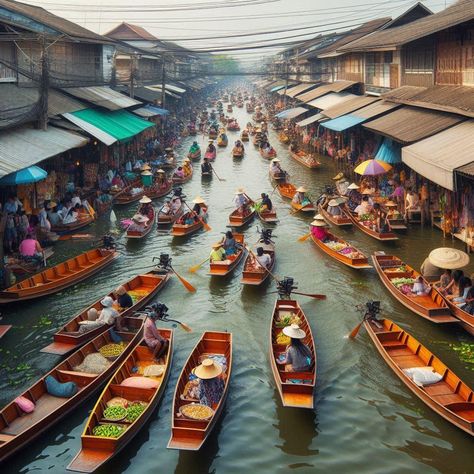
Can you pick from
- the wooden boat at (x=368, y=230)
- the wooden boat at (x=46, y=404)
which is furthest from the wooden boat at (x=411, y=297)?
the wooden boat at (x=46, y=404)

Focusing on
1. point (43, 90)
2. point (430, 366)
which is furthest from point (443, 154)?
point (43, 90)

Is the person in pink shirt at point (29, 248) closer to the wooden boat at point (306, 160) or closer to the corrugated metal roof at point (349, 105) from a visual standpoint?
the corrugated metal roof at point (349, 105)

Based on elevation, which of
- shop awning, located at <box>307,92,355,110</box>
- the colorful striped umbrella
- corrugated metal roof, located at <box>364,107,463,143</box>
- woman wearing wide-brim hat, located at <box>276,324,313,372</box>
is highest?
shop awning, located at <box>307,92,355,110</box>

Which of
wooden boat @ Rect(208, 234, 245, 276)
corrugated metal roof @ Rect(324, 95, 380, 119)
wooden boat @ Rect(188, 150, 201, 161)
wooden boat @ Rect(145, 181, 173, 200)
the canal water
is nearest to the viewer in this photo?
the canal water

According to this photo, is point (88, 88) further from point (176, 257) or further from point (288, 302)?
point (288, 302)

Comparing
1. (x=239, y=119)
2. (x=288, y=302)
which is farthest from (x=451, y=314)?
(x=239, y=119)

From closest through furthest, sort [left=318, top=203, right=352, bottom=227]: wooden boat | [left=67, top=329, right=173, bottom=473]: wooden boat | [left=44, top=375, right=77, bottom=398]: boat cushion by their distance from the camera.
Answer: [left=67, top=329, right=173, bottom=473]: wooden boat → [left=44, top=375, right=77, bottom=398]: boat cushion → [left=318, top=203, right=352, bottom=227]: wooden boat

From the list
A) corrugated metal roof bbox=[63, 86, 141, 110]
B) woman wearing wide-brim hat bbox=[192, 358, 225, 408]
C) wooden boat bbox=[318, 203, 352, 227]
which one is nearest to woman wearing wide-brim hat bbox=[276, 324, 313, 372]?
woman wearing wide-brim hat bbox=[192, 358, 225, 408]

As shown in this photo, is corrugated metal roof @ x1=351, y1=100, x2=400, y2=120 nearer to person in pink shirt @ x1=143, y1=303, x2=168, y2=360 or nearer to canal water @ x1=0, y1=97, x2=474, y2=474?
canal water @ x1=0, y1=97, x2=474, y2=474
